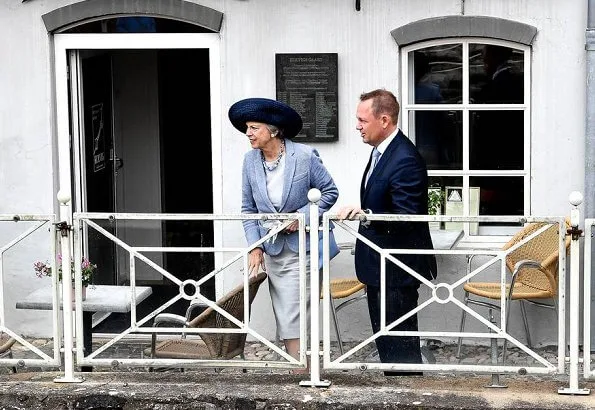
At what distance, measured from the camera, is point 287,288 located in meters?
8.66

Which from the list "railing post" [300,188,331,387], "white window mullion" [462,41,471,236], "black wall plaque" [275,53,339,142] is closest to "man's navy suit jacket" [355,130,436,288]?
"railing post" [300,188,331,387]

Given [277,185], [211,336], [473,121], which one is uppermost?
[473,121]

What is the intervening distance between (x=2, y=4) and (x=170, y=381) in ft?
12.6

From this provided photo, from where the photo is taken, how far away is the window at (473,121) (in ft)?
34.7

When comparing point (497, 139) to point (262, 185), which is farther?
point (497, 139)

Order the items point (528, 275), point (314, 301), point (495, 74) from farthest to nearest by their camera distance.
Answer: point (495, 74) < point (528, 275) < point (314, 301)

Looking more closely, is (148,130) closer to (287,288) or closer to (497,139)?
(497,139)

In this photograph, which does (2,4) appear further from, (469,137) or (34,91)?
(469,137)

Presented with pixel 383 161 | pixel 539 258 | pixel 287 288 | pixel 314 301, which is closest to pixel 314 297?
pixel 314 301

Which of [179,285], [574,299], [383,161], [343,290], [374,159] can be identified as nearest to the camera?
[574,299]

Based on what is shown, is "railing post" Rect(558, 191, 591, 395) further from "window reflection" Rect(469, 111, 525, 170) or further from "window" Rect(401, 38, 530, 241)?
"window reflection" Rect(469, 111, 525, 170)

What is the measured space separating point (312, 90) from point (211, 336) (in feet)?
9.15

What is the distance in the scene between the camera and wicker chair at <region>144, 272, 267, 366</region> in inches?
330

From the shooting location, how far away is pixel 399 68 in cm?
1064
